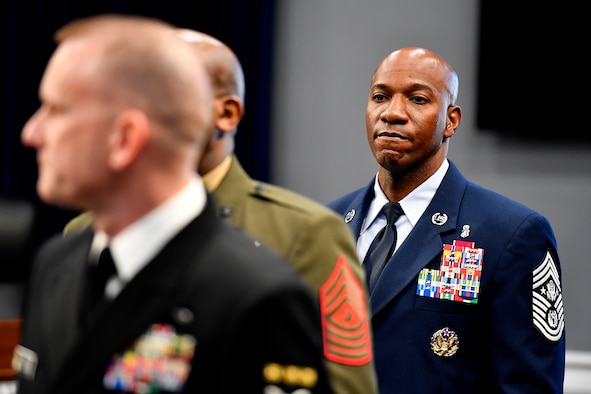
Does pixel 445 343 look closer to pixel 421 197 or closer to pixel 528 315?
pixel 528 315

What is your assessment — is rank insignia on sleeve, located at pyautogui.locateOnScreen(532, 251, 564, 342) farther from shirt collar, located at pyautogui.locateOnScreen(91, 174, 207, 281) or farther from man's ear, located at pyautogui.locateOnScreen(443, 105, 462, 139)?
shirt collar, located at pyautogui.locateOnScreen(91, 174, 207, 281)

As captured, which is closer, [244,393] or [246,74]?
[244,393]

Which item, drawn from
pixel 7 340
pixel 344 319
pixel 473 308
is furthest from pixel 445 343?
pixel 7 340

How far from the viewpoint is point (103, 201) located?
96 cm

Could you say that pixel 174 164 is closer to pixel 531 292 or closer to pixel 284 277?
pixel 284 277

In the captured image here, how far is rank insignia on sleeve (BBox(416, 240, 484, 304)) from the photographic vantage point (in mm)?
2029

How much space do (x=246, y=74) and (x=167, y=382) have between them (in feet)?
8.91

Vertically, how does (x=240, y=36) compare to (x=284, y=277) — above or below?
above

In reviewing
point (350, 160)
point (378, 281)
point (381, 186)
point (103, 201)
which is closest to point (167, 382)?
point (103, 201)

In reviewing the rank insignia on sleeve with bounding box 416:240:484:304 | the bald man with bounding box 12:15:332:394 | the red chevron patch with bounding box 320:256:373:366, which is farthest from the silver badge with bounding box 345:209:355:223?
the bald man with bounding box 12:15:332:394

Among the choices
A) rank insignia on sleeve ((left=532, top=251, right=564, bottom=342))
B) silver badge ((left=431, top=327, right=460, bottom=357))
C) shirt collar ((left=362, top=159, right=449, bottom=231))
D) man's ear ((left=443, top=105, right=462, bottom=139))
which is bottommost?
silver badge ((left=431, top=327, right=460, bottom=357))

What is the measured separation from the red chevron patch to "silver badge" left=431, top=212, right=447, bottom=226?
28.8 inches

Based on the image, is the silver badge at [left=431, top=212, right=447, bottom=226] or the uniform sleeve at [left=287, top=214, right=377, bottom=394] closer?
the uniform sleeve at [left=287, top=214, right=377, bottom=394]

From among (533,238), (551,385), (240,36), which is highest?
(240,36)
